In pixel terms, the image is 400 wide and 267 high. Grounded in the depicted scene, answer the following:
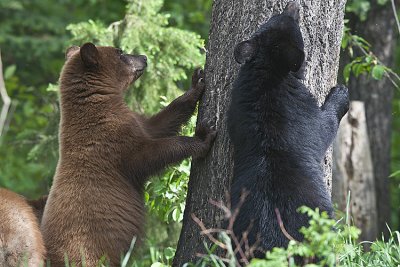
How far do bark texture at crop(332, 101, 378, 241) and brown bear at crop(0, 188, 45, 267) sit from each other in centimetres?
523

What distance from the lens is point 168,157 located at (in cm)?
600

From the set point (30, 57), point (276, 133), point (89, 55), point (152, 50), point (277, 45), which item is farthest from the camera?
point (30, 57)

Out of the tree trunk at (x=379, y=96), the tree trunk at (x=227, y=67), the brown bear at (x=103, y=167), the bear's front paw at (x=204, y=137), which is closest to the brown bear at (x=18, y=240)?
the brown bear at (x=103, y=167)

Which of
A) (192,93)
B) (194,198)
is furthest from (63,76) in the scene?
(194,198)

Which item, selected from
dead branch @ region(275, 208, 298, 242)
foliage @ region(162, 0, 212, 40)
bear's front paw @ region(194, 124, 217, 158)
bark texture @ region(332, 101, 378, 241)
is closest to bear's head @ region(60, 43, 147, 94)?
bear's front paw @ region(194, 124, 217, 158)

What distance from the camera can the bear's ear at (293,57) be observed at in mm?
5637

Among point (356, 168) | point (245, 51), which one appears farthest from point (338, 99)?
point (356, 168)

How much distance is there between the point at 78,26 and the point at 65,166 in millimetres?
3398

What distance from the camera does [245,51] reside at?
562 cm

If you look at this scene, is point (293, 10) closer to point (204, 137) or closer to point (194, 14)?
point (204, 137)

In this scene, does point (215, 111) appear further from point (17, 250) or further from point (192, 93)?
point (17, 250)

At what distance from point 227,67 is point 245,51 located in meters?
0.33

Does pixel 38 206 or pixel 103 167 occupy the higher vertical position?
pixel 103 167

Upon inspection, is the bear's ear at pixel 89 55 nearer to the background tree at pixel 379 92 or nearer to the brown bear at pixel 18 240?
the brown bear at pixel 18 240
